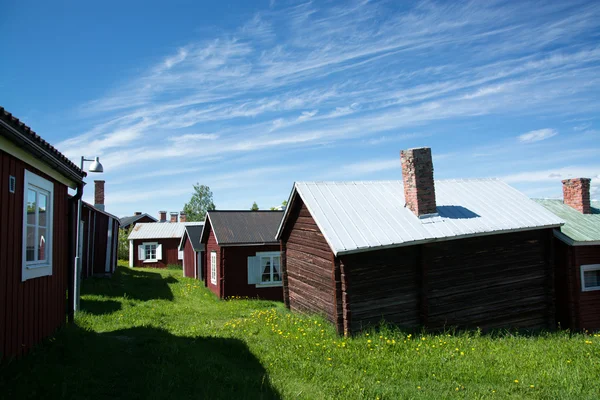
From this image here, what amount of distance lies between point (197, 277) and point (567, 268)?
68.1 feet

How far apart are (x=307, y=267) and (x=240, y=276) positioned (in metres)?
6.64

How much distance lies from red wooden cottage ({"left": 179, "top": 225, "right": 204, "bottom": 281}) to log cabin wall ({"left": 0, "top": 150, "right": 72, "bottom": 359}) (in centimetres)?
1966

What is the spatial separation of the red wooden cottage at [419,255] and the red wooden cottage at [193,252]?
14.5m

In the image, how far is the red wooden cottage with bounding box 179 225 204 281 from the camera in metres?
28.0

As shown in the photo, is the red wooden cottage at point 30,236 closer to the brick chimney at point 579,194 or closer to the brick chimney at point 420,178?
the brick chimney at point 420,178

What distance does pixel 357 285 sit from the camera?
37.7 feet

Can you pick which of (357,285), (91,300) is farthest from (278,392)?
(91,300)

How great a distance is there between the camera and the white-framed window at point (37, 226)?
696 centimetres

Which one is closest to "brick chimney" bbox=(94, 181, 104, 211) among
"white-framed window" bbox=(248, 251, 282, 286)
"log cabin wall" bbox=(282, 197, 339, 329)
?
"white-framed window" bbox=(248, 251, 282, 286)

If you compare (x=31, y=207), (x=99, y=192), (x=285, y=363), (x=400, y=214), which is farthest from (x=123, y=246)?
(x=285, y=363)

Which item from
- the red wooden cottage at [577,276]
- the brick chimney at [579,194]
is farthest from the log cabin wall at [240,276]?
the brick chimney at [579,194]

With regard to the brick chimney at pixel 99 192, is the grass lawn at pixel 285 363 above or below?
below

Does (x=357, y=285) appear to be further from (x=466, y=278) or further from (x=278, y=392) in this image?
(x=278, y=392)

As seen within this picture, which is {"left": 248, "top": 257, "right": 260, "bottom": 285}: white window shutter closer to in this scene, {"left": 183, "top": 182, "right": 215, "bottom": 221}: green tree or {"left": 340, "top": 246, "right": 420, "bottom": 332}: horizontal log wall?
{"left": 340, "top": 246, "right": 420, "bottom": 332}: horizontal log wall
